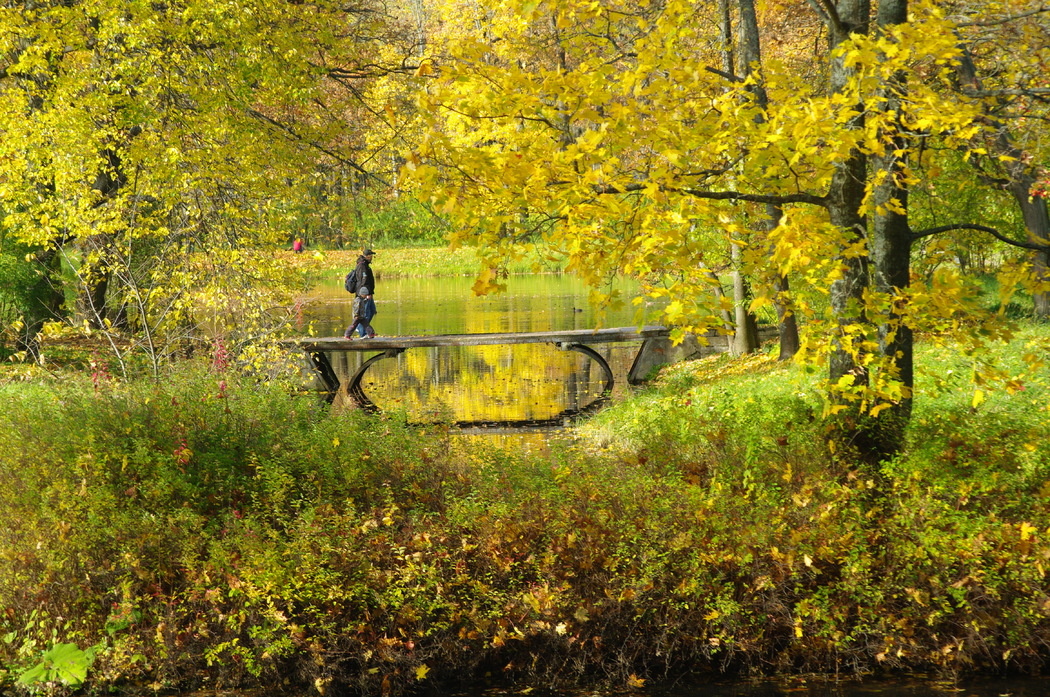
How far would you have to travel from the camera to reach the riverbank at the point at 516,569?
629 cm

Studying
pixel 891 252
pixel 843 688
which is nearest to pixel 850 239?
pixel 891 252

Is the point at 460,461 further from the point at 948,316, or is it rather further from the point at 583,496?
the point at 948,316

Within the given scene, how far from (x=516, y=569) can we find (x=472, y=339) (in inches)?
389

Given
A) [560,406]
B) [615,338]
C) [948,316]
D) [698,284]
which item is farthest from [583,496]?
[615,338]

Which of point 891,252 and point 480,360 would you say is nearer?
point 891,252

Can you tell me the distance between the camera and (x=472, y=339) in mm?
16312

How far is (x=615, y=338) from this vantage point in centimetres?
1661

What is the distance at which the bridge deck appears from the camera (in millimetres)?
16203

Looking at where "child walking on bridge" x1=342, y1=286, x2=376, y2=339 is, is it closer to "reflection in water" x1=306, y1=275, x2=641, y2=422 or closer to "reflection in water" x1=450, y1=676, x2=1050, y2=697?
"reflection in water" x1=306, y1=275, x2=641, y2=422

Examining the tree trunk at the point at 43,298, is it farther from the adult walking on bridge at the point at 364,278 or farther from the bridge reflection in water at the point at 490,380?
the adult walking on bridge at the point at 364,278

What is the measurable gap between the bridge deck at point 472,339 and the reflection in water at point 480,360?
514mm

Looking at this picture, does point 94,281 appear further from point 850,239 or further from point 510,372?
point 850,239

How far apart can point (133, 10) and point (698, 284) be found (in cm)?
749

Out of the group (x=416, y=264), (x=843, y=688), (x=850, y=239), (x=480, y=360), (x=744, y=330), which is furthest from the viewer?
(x=416, y=264)
